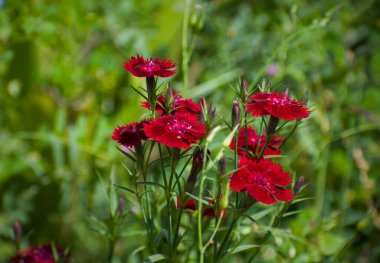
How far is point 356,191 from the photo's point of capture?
1589 millimetres

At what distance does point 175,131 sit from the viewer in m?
0.63

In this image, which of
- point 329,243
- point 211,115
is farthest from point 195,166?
point 329,243

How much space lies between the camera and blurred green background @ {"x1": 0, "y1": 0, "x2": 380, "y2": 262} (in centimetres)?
143

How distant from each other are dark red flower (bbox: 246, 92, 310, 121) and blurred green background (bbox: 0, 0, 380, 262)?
67 centimetres

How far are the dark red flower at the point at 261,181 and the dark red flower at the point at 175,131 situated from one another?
6cm

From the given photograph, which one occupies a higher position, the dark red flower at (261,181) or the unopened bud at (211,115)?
the unopened bud at (211,115)

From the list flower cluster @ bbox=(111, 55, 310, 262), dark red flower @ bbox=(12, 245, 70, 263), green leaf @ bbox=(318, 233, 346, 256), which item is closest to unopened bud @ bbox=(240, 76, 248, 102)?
flower cluster @ bbox=(111, 55, 310, 262)

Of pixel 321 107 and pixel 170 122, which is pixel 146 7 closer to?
pixel 321 107

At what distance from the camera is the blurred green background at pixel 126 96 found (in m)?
1.43

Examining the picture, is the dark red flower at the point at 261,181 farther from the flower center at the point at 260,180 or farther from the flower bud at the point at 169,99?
the flower bud at the point at 169,99

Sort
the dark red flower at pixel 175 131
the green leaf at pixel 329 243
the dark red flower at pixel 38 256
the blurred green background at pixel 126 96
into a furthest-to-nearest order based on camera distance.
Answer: the blurred green background at pixel 126 96
the green leaf at pixel 329 243
the dark red flower at pixel 38 256
the dark red flower at pixel 175 131

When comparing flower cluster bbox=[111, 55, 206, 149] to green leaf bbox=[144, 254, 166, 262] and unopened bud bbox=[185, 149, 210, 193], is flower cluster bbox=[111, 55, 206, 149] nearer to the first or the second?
unopened bud bbox=[185, 149, 210, 193]

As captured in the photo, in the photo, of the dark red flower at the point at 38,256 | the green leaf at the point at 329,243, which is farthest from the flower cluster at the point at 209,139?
the green leaf at the point at 329,243

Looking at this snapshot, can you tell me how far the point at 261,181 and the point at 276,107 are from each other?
0.08 m
